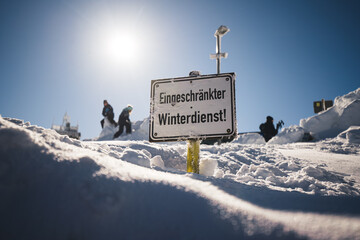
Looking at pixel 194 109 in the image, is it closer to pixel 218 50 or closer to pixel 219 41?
pixel 218 50

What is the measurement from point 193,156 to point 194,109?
50 centimetres

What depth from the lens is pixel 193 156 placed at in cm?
201

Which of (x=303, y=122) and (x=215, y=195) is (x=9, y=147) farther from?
(x=303, y=122)

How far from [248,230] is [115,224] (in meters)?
0.45

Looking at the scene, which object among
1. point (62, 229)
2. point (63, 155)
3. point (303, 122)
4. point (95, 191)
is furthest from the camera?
point (303, 122)

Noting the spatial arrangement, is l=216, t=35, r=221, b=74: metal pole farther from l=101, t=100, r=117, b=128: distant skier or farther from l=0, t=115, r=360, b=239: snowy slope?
l=101, t=100, r=117, b=128: distant skier

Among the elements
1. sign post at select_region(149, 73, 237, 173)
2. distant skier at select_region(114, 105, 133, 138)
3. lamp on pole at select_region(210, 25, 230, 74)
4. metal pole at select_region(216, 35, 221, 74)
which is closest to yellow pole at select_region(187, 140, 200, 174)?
sign post at select_region(149, 73, 237, 173)

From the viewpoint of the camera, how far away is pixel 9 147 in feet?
2.43

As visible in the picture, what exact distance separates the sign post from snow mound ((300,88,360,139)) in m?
8.74

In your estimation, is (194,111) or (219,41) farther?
(219,41)

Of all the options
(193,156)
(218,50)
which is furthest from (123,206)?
(218,50)

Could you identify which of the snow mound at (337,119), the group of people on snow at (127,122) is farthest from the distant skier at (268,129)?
the snow mound at (337,119)

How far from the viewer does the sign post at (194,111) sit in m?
1.98

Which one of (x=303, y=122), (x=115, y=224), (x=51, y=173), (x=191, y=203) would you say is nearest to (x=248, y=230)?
(x=191, y=203)
